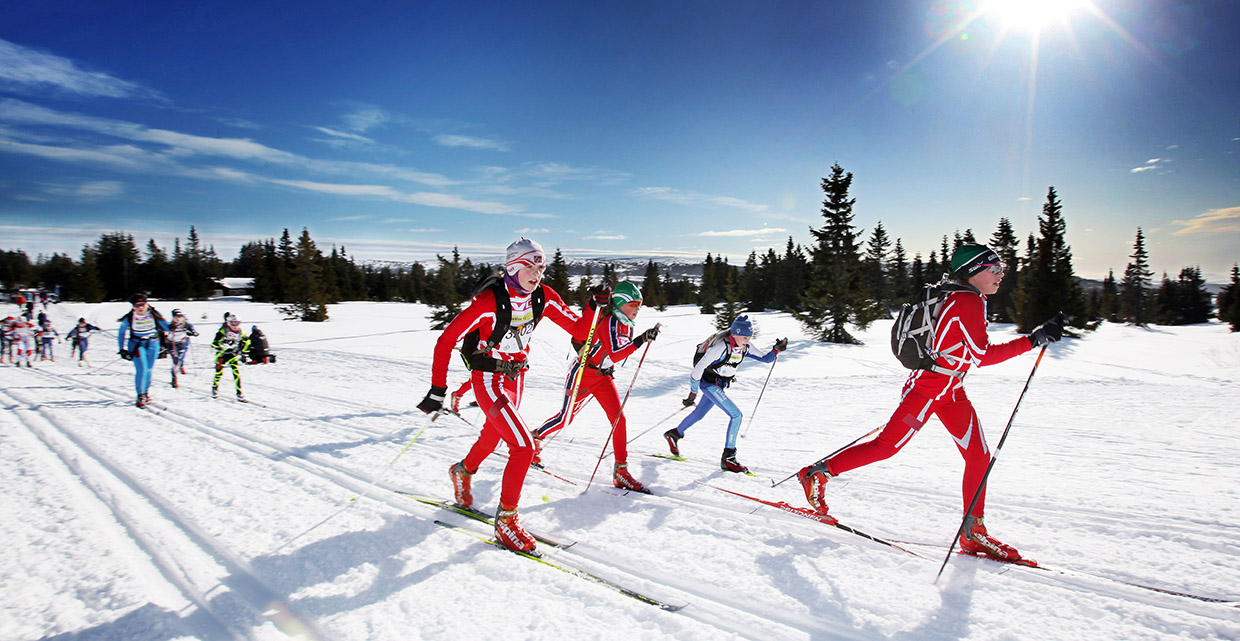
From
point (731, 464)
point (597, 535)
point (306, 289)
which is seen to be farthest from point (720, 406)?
point (306, 289)

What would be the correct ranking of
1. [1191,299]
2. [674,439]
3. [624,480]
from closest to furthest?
[624,480] < [674,439] < [1191,299]

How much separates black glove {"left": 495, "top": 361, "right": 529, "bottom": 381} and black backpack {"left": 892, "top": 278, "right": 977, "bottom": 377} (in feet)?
10.5

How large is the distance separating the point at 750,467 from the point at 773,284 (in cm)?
Result: 6182

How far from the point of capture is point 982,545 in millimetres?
3840

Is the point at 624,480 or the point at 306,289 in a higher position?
the point at 306,289

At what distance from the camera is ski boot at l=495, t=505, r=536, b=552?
12.9 ft

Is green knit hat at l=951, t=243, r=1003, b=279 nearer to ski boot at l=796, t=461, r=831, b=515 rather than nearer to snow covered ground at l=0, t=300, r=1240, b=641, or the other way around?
ski boot at l=796, t=461, r=831, b=515

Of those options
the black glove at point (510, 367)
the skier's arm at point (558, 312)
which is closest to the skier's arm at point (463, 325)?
the black glove at point (510, 367)

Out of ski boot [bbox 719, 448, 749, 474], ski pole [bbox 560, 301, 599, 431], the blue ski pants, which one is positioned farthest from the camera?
the blue ski pants

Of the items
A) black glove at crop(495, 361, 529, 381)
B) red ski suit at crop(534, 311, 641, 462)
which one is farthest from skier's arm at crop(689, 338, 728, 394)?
black glove at crop(495, 361, 529, 381)

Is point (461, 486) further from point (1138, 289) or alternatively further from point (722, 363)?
point (1138, 289)

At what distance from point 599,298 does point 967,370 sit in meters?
3.50

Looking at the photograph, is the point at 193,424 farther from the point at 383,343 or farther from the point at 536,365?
the point at 383,343

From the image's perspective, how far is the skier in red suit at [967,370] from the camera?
151 inches
